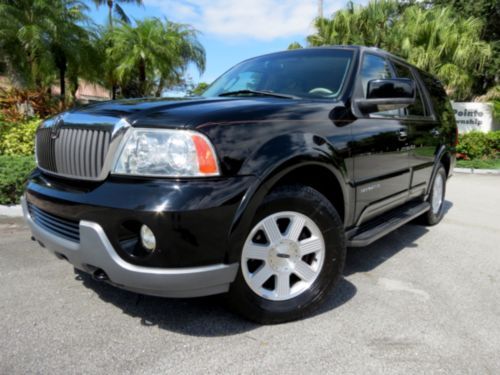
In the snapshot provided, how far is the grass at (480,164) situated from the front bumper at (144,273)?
33.6 ft

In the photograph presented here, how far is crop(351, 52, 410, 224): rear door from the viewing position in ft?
9.45

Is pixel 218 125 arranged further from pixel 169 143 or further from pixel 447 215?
pixel 447 215

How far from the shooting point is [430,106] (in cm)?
438

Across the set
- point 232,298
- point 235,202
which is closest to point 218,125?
point 235,202

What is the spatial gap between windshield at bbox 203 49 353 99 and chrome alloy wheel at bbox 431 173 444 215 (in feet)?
7.33

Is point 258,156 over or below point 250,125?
below

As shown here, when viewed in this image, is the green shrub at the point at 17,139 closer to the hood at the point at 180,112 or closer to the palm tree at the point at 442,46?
the hood at the point at 180,112

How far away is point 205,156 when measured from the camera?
196cm

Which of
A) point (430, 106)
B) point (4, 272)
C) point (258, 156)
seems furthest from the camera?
point (430, 106)

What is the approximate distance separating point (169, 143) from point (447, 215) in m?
4.73

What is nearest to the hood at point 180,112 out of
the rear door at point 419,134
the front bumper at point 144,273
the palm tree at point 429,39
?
the front bumper at point 144,273

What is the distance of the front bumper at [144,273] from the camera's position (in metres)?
1.91

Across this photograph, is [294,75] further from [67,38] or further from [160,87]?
[160,87]

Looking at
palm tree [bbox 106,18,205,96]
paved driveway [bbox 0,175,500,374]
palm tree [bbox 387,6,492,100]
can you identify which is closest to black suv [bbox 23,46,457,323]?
paved driveway [bbox 0,175,500,374]
